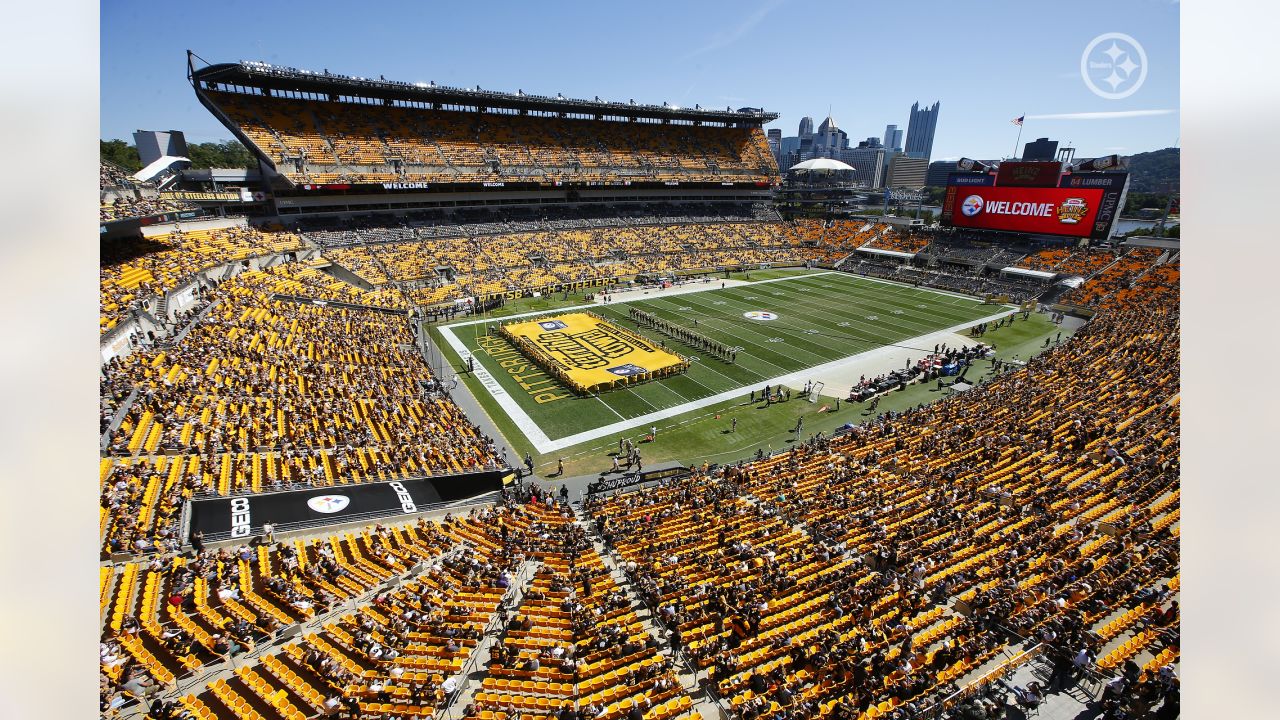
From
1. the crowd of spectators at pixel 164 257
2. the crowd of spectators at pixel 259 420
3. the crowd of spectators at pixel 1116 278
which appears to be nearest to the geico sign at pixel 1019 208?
the crowd of spectators at pixel 1116 278

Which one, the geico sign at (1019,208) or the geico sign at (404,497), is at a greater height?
the geico sign at (1019,208)

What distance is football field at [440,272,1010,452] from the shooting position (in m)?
25.5

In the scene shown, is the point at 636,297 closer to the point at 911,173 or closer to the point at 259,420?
the point at 259,420

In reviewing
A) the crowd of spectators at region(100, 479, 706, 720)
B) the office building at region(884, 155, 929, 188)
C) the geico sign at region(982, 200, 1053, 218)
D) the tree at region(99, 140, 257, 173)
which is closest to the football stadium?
the crowd of spectators at region(100, 479, 706, 720)

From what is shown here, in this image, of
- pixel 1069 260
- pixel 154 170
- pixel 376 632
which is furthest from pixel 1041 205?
pixel 154 170

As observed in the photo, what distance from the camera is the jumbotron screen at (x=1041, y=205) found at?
48.3 m

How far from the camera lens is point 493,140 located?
64688 mm

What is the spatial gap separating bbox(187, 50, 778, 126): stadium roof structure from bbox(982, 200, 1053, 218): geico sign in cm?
3566

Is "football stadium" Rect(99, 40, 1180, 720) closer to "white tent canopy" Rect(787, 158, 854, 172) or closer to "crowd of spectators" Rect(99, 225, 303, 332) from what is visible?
"crowd of spectators" Rect(99, 225, 303, 332)

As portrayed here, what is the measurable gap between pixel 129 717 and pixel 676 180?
234 feet

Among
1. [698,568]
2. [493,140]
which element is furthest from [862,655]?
[493,140]

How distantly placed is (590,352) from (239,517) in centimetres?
2090

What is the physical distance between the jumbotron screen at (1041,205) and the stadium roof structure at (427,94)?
3308 cm

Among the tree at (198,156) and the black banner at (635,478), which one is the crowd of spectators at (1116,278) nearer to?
the black banner at (635,478)
